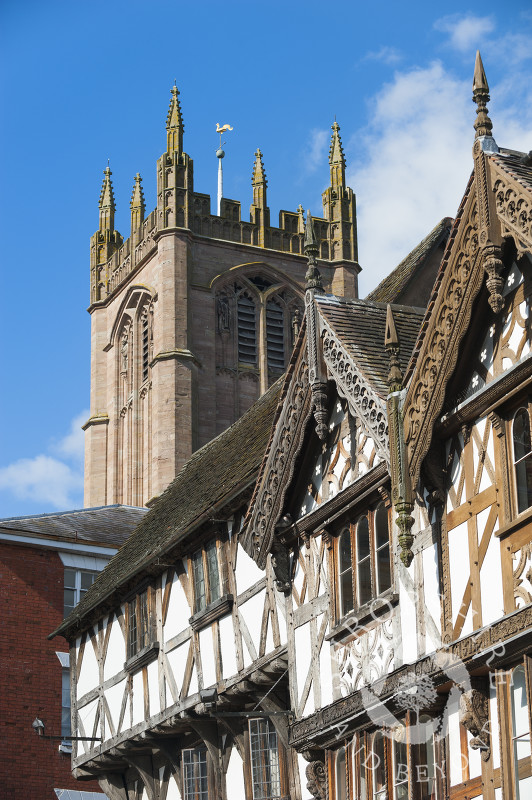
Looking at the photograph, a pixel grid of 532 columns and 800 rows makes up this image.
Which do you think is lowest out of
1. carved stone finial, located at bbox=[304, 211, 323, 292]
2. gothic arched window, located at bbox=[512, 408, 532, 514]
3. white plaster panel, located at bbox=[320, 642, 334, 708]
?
white plaster panel, located at bbox=[320, 642, 334, 708]

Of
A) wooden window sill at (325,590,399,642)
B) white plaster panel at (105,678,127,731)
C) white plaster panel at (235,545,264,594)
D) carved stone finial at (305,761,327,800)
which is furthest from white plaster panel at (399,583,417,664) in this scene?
white plaster panel at (105,678,127,731)

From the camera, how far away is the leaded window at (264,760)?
2134cm

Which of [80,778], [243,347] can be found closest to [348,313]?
[80,778]

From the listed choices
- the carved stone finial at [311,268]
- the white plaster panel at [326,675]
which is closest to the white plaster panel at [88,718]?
the white plaster panel at [326,675]

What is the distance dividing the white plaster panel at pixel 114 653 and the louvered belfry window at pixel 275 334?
4455cm

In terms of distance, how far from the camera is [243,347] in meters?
71.6

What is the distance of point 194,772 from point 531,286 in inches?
458

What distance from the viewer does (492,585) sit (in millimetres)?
15031

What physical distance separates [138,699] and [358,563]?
27.7 feet

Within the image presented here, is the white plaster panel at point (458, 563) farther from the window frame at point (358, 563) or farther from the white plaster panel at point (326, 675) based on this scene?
the white plaster panel at point (326, 675)

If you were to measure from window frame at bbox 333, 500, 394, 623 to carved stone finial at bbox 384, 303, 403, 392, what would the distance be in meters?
1.66

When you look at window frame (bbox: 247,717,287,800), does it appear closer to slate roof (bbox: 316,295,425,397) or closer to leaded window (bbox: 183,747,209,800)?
leaded window (bbox: 183,747,209,800)

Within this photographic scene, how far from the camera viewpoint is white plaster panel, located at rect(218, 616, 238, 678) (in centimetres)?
2216

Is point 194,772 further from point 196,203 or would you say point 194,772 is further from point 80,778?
point 196,203
